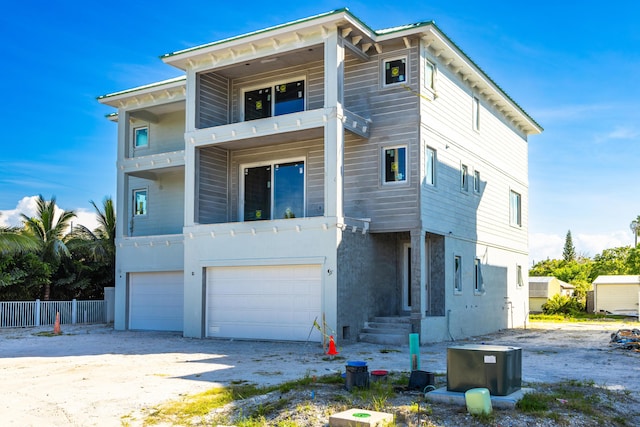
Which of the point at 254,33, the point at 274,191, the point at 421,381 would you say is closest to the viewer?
the point at 421,381

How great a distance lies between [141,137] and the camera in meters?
27.8

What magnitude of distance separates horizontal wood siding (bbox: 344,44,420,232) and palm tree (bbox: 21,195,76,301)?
1376cm

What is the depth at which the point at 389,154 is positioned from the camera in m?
20.5

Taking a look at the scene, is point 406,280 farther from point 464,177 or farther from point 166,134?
point 166,134

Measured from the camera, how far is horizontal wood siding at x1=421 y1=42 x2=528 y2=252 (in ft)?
69.1

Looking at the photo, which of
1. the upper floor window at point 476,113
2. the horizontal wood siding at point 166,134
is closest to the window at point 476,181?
the upper floor window at point 476,113

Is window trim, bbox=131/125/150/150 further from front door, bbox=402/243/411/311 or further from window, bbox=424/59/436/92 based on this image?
window, bbox=424/59/436/92

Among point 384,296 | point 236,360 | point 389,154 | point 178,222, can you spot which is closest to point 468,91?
point 389,154

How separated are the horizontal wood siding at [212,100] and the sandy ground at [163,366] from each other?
7.24 metres

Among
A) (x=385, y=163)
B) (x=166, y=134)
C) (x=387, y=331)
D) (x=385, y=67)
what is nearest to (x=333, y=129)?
(x=385, y=163)

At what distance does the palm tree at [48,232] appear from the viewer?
→ 28.8m

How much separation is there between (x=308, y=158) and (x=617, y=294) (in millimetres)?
26386

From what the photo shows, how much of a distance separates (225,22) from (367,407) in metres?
14.1

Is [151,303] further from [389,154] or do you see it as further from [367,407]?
[367,407]
